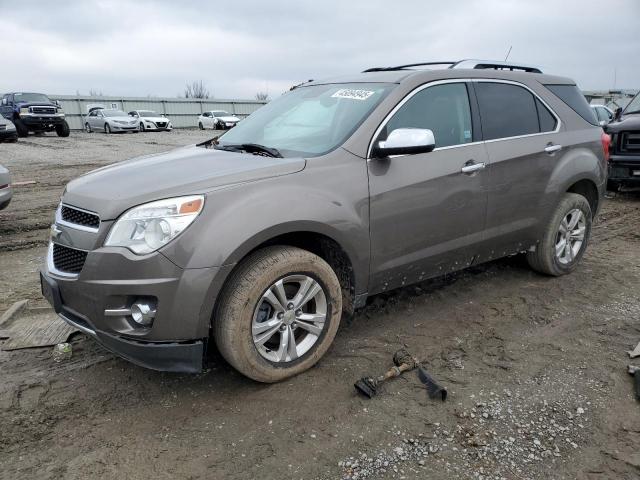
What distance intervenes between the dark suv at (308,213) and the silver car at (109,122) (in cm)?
2659

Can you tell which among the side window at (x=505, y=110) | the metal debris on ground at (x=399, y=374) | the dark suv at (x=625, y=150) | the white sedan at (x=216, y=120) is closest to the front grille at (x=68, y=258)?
the metal debris on ground at (x=399, y=374)

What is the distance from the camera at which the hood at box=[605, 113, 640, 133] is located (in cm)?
904

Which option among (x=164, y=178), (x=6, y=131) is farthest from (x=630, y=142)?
(x=6, y=131)

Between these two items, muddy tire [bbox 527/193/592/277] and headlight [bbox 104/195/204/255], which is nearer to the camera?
headlight [bbox 104/195/204/255]

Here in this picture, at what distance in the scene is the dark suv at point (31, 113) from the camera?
23781 millimetres

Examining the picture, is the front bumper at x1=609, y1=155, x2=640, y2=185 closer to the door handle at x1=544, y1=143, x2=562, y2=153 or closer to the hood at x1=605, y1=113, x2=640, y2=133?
the hood at x1=605, y1=113, x2=640, y2=133

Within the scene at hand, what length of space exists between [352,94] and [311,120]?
1.15ft

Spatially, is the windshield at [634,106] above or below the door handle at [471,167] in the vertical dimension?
above

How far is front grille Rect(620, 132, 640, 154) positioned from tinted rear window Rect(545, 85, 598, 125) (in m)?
5.08

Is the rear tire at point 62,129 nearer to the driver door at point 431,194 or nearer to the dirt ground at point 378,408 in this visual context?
the dirt ground at point 378,408

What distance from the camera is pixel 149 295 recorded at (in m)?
2.62

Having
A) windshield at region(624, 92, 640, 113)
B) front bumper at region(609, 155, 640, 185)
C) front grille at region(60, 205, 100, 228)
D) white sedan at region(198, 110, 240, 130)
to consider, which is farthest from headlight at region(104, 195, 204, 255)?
white sedan at region(198, 110, 240, 130)

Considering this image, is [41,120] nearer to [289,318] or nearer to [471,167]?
[471,167]

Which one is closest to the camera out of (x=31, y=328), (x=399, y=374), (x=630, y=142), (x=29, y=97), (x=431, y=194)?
(x=399, y=374)
